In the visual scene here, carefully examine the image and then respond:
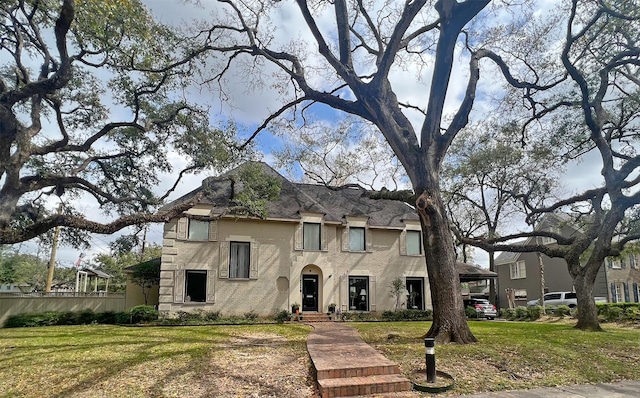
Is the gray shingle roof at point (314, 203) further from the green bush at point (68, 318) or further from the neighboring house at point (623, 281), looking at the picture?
the neighboring house at point (623, 281)

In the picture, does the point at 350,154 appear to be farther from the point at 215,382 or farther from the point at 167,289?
the point at 215,382

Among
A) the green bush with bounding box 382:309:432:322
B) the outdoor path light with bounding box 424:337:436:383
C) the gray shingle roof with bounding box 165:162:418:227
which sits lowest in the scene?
the green bush with bounding box 382:309:432:322

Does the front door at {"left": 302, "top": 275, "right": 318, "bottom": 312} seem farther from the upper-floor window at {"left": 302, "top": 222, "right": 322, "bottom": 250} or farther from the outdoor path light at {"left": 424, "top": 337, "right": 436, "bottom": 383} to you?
the outdoor path light at {"left": 424, "top": 337, "right": 436, "bottom": 383}

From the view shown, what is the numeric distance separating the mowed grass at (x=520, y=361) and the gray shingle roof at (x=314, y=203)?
10.7 meters

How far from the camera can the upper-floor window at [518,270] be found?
123 feet

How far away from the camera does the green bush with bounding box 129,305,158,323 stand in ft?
57.9

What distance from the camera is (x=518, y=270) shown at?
38406 mm

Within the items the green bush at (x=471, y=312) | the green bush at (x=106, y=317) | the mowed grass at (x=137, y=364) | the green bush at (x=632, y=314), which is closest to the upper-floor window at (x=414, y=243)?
the green bush at (x=471, y=312)

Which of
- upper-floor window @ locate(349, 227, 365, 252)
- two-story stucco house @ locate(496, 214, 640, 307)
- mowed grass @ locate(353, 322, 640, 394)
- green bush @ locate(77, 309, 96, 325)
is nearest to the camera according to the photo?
mowed grass @ locate(353, 322, 640, 394)

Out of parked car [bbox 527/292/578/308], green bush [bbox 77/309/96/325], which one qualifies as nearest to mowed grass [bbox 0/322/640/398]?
green bush [bbox 77/309/96/325]

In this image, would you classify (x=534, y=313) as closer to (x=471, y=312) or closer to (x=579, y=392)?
(x=471, y=312)

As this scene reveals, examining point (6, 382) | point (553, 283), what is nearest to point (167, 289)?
point (6, 382)

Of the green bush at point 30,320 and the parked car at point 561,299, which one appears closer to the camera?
the green bush at point 30,320

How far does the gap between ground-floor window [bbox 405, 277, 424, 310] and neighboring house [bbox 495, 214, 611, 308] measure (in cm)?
1593
